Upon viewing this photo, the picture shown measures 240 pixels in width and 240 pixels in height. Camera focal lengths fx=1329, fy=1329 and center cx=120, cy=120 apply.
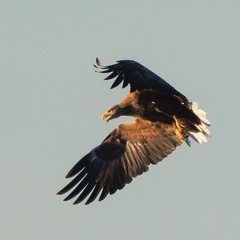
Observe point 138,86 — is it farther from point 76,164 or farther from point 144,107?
point 76,164

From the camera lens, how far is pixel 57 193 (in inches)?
757

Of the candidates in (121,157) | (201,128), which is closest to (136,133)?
(121,157)

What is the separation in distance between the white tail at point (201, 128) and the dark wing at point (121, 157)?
215mm

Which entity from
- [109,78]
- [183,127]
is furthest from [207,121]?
[109,78]

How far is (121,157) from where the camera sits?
20375 mm

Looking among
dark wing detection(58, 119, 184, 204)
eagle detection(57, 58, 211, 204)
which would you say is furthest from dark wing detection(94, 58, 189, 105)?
dark wing detection(58, 119, 184, 204)

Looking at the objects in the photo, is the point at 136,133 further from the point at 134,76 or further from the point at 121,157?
the point at 134,76

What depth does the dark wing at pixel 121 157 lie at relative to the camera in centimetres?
1986

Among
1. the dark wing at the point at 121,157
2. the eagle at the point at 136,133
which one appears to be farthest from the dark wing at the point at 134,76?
the dark wing at the point at 121,157

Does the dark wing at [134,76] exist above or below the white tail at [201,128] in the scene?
above

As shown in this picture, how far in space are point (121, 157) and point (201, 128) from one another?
146cm

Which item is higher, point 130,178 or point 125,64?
point 125,64

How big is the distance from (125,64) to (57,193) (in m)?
2.13

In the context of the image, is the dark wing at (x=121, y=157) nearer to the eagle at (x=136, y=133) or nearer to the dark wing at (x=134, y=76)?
the eagle at (x=136, y=133)
